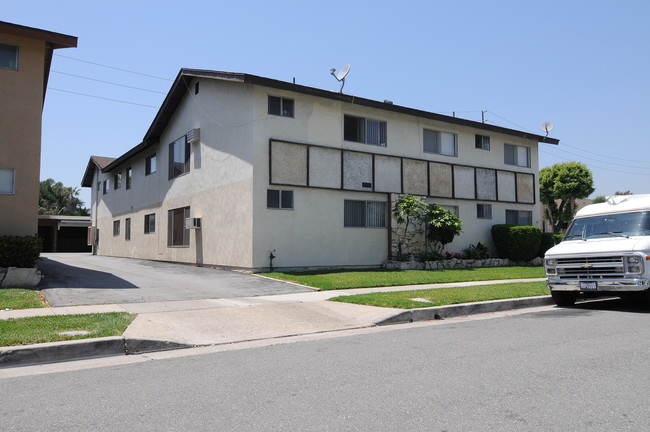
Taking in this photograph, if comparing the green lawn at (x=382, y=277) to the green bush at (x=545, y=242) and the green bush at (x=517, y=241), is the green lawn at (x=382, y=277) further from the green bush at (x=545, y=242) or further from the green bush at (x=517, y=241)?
the green bush at (x=545, y=242)

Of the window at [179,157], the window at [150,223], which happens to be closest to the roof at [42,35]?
the window at [179,157]

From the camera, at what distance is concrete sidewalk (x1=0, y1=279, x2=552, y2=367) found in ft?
22.6

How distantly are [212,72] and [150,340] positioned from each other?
43.4 ft

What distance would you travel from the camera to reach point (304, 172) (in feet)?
58.9

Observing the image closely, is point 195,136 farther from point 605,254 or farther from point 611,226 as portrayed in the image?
point 605,254

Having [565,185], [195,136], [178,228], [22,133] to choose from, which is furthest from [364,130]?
[565,185]

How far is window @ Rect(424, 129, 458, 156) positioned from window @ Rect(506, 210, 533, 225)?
4.41m

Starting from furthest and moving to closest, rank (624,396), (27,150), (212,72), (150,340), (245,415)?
(212,72), (27,150), (150,340), (624,396), (245,415)

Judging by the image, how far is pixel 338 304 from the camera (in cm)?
1113

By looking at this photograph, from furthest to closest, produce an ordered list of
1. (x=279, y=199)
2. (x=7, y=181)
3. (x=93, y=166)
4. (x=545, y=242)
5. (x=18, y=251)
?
(x=93, y=166)
(x=545, y=242)
(x=279, y=199)
(x=7, y=181)
(x=18, y=251)

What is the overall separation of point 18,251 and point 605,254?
13.2 metres

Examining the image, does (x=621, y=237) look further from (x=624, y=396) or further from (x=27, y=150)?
(x=27, y=150)

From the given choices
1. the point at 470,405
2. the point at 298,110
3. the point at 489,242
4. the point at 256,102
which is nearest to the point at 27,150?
the point at 256,102

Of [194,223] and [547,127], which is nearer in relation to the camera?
[194,223]
